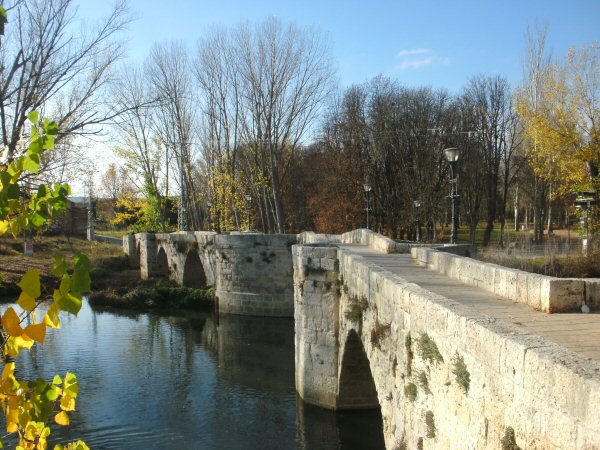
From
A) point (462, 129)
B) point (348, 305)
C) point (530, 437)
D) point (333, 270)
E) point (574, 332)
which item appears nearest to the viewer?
point (530, 437)

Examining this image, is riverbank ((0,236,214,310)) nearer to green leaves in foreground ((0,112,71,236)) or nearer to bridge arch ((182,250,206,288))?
bridge arch ((182,250,206,288))

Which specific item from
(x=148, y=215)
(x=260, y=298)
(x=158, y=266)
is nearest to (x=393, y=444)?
(x=260, y=298)

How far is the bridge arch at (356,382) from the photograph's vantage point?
422 inches

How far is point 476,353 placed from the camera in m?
3.60

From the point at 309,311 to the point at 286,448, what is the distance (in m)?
2.58

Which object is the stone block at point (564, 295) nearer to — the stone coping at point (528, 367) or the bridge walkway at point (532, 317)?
the bridge walkway at point (532, 317)

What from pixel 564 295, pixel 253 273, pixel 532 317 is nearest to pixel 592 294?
pixel 564 295

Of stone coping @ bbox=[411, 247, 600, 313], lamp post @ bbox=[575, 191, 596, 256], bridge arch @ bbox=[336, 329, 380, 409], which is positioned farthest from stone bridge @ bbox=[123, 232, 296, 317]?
stone coping @ bbox=[411, 247, 600, 313]

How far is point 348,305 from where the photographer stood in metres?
9.78

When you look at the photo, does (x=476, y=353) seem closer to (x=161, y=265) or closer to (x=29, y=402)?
(x=29, y=402)

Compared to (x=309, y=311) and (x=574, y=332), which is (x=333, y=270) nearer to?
(x=309, y=311)

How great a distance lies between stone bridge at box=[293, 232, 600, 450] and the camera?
2.68m

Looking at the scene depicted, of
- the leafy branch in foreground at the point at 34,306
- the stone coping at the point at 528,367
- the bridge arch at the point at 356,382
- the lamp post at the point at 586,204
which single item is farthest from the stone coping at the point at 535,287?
the lamp post at the point at 586,204

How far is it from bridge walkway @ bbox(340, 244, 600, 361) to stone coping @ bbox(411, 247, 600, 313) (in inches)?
3.3
